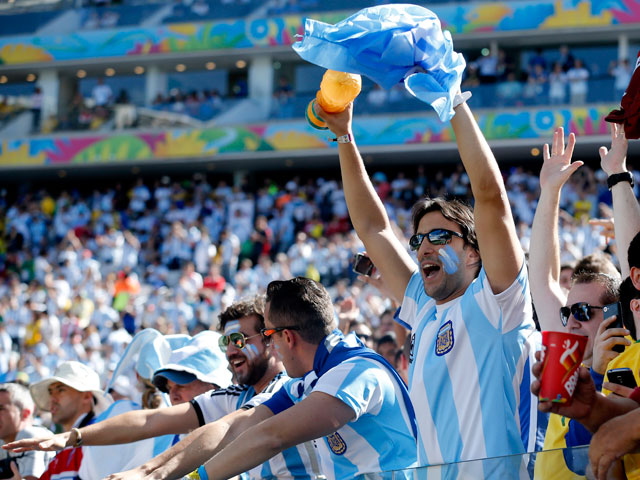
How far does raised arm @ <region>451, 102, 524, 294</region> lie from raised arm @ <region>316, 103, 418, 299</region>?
0.78 m

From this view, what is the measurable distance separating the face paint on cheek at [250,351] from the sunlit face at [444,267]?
1.05m

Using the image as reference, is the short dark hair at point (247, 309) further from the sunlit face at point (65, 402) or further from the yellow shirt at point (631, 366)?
the sunlit face at point (65, 402)

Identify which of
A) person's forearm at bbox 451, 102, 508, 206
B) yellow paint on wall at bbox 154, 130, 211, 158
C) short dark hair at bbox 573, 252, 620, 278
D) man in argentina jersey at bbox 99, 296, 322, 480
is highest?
person's forearm at bbox 451, 102, 508, 206

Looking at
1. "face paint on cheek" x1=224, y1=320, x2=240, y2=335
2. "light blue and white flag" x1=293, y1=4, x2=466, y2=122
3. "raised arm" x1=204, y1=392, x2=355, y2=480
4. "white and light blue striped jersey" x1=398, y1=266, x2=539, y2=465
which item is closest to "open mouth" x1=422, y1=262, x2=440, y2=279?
"white and light blue striped jersey" x1=398, y1=266, x2=539, y2=465

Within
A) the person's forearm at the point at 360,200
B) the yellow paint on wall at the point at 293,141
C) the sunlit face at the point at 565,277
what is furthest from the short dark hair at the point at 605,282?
the yellow paint on wall at the point at 293,141

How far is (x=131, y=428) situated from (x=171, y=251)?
1547 centimetres

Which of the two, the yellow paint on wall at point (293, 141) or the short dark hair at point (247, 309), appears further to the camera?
the yellow paint on wall at point (293, 141)

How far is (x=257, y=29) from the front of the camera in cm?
2542

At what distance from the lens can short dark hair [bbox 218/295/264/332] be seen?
4.19 metres

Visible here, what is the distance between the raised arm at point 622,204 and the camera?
3.49 m

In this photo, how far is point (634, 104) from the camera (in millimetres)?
3207

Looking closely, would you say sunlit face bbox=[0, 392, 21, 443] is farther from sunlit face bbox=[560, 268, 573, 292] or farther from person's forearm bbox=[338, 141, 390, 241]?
sunlit face bbox=[560, 268, 573, 292]

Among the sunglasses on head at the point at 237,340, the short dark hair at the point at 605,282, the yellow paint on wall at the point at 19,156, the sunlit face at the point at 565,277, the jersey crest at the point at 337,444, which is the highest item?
the short dark hair at the point at 605,282

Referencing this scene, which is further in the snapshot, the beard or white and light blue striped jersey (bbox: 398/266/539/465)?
the beard
